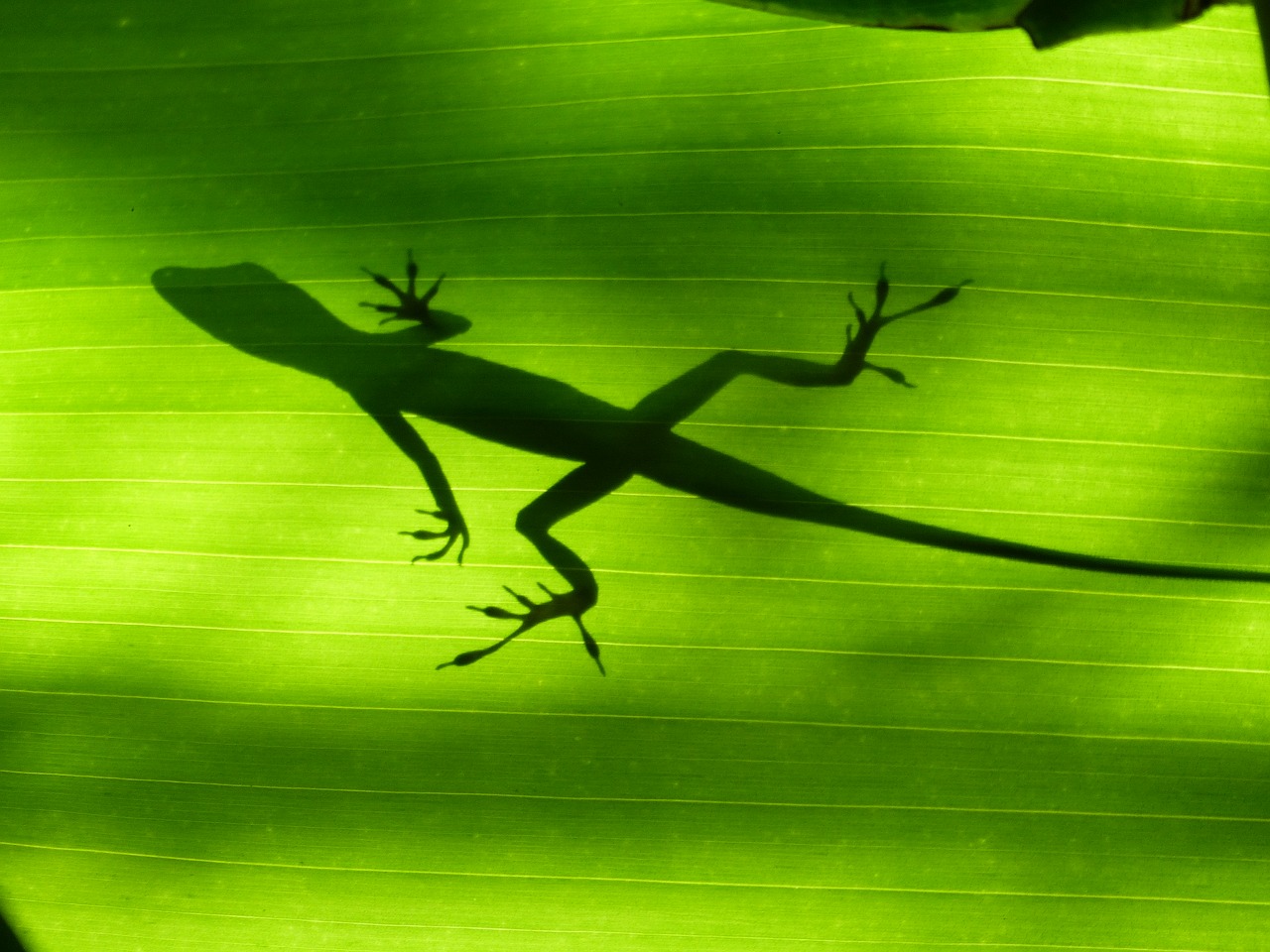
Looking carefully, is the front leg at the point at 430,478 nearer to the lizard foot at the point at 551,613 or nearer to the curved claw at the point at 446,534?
the curved claw at the point at 446,534

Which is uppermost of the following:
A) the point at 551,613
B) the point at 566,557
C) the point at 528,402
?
the point at 528,402

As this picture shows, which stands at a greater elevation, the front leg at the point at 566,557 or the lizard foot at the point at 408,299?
the lizard foot at the point at 408,299

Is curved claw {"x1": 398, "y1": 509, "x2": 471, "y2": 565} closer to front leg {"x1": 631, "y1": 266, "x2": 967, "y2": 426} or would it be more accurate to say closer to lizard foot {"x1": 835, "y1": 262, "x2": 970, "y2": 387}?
front leg {"x1": 631, "y1": 266, "x2": 967, "y2": 426}

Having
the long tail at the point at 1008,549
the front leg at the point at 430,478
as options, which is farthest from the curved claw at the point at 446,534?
the long tail at the point at 1008,549

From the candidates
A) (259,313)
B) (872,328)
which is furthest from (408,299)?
(872,328)

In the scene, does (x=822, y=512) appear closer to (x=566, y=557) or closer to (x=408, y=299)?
(x=566, y=557)

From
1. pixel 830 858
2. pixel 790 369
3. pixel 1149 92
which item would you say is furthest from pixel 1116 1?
pixel 830 858
